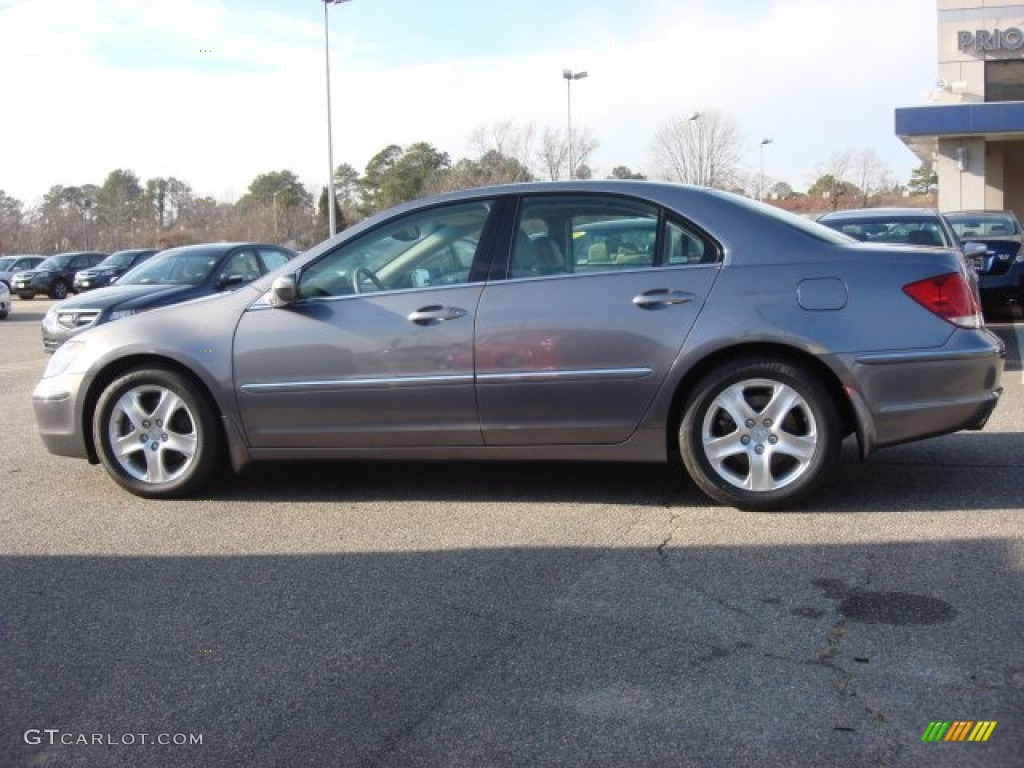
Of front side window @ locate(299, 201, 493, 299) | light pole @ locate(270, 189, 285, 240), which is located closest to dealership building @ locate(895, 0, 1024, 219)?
front side window @ locate(299, 201, 493, 299)

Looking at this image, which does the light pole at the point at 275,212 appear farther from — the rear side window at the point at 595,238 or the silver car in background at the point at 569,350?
the rear side window at the point at 595,238

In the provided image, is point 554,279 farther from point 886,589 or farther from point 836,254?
point 886,589

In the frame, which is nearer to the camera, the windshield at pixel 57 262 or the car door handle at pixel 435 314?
the car door handle at pixel 435 314

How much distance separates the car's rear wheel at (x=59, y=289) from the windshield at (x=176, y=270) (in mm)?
23342

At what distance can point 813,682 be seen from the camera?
3.37m

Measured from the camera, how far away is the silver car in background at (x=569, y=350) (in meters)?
5.09

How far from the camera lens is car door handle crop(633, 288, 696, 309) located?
5.17m

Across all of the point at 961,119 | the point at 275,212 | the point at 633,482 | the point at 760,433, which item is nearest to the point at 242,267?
the point at 633,482

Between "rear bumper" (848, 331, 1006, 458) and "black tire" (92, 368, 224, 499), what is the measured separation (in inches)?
130

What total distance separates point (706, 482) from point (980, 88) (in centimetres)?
2912

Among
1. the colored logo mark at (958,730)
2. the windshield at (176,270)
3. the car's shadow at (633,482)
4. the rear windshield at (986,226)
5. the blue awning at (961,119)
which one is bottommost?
the colored logo mark at (958,730)

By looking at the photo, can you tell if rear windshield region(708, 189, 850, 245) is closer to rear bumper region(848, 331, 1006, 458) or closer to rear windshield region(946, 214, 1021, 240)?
rear bumper region(848, 331, 1006, 458)

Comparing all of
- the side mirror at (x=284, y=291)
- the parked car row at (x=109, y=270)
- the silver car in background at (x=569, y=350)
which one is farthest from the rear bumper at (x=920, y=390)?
the parked car row at (x=109, y=270)

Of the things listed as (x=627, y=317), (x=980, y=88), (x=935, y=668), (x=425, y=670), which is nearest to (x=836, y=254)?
(x=627, y=317)
